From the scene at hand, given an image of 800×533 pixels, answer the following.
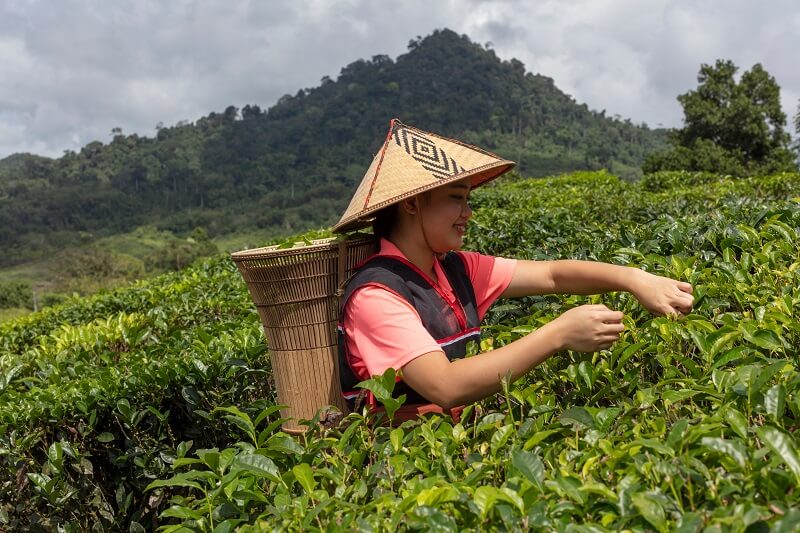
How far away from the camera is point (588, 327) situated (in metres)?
1.78

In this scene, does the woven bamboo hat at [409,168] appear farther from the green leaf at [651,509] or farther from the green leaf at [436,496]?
the green leaf at [651,509]

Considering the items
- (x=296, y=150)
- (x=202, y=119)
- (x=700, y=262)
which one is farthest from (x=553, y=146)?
(x=700, y=262)

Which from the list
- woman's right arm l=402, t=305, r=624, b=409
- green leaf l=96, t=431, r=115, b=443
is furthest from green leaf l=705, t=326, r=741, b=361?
green leaf l=96, t=431, r=115, b=443

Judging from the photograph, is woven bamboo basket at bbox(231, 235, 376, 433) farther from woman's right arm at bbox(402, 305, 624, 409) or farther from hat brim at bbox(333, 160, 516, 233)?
woman's right arm at bbox(402, 305, 624, 409)

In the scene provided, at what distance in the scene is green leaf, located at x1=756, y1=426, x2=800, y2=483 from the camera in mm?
1062

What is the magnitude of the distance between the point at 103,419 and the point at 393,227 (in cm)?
170

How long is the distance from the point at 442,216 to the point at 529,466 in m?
1.14

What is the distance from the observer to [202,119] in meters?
140

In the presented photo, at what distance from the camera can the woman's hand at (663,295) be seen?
2.03 meters

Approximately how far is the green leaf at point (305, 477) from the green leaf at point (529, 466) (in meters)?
0.42

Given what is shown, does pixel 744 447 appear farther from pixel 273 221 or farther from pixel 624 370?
pixel 273 221

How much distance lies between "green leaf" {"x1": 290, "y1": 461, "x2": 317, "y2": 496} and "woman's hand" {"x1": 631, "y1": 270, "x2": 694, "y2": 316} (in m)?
1.14

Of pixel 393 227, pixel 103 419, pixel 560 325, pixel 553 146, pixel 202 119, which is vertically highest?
pixel 202 119

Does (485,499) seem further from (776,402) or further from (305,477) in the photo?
(776,402)
